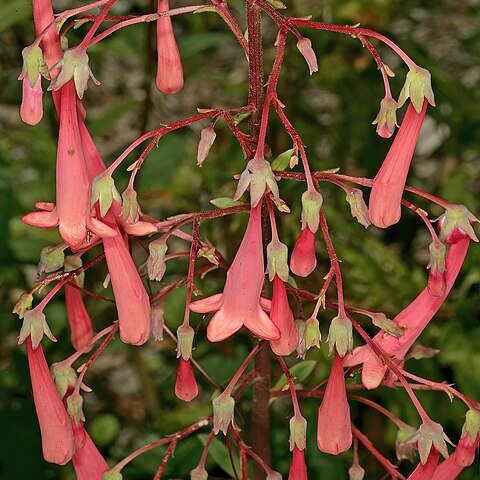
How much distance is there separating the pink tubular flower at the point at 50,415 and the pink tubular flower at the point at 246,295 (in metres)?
0.19

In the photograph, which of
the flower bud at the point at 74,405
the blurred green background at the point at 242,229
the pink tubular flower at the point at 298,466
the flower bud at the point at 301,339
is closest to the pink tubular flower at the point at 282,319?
the flower bud at the point at 301,339

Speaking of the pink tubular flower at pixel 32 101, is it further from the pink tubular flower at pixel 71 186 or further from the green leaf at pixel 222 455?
the green leaf at pixel 222 455

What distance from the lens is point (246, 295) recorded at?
103 cm

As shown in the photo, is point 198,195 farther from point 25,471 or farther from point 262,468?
point 262,468

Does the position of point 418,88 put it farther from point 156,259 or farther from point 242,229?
point 242,229

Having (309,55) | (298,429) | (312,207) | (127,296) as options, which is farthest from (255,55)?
(298,429)

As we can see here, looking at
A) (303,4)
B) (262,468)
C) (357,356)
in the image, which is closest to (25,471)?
(262,468)

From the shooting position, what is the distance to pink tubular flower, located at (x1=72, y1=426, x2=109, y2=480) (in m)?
1.17

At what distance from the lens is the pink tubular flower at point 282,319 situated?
1028 millimetres

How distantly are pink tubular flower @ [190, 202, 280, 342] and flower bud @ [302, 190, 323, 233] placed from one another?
0.16 ft

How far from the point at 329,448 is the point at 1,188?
91 centimetres

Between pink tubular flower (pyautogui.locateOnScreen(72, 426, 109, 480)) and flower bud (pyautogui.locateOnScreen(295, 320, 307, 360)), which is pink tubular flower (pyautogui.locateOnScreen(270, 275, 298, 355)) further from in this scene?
pink tubular flower (pyautogui.locateOnScreen(72, 426, 109, 480))

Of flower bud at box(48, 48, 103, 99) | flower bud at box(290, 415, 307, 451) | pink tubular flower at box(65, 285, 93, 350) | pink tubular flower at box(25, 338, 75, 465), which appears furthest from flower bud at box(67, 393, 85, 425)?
flower bud at box(48, 48, 103, 99)

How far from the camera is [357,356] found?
113 cm
